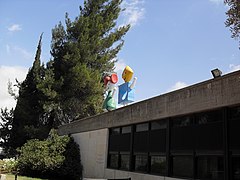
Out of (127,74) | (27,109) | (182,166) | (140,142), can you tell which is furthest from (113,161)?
(27,109)

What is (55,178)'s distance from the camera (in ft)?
69.8

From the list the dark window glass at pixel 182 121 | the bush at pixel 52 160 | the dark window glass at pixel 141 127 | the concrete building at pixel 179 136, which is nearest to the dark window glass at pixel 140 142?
the concrete building at pixel 179 136

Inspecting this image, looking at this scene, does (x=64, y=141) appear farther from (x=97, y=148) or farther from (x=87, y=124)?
(x=97, y=148)

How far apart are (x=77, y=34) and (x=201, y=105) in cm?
2207

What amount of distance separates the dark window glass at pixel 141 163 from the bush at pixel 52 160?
749 centimetres

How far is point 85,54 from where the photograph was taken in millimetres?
29500

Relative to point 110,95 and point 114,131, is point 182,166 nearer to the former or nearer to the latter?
point 114,131

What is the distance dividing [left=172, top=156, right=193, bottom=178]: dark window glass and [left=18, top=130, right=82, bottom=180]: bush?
10879 mm

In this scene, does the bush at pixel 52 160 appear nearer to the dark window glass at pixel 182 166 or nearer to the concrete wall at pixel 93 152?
the concrete wall at pixel 93 152

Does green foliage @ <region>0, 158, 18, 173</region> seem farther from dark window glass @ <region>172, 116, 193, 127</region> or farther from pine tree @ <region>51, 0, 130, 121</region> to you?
dark window glass @ <region>172, 116, 193, 127</region>

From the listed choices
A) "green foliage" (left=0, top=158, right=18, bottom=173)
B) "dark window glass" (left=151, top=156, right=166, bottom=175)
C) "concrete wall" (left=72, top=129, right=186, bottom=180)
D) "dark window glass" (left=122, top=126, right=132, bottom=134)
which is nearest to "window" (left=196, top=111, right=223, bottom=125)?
"dark window glass" (left=151, top=156, right=166, bottom=175)

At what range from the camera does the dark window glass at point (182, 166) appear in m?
11.1

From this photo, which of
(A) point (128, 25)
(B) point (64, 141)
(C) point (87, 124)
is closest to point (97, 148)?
(C) point (87, 124)

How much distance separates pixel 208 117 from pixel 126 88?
9.50 m
